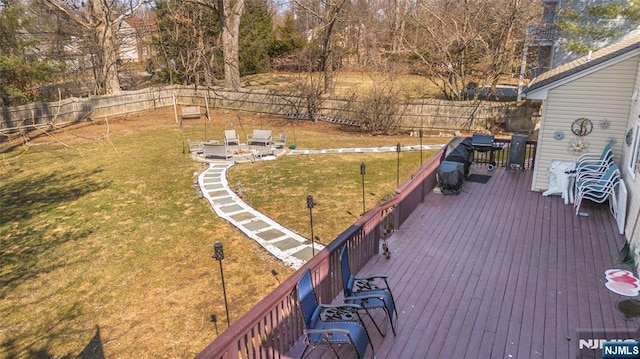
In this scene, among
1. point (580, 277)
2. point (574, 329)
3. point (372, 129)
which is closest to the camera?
point (574, 329)

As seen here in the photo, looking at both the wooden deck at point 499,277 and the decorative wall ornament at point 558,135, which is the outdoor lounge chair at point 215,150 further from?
the decorative wall ornament at point 558,135

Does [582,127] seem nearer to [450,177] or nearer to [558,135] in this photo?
[558,135]

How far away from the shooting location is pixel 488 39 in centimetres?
2097

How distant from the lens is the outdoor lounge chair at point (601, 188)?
779 cm

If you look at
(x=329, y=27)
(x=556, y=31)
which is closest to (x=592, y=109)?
(x=556, y=31)

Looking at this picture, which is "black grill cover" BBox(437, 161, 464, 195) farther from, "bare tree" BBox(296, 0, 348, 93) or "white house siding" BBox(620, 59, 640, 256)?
"bare tree" BBox(296, 0, 348, 93)

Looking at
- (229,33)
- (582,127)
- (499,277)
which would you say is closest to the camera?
(499,277)

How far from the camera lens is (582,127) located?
8664 mm

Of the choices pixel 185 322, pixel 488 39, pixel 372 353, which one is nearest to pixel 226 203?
pixel 185 322

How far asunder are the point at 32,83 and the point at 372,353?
25.3 metres

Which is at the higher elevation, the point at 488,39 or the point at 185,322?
the point at 488,39

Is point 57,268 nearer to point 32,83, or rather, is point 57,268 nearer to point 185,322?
point 185,322

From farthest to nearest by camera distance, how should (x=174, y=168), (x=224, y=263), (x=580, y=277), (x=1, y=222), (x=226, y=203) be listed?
(x=174, y=168), (x=226, y=203), (x=1, y=222), (x=224, y=263), (x=580, y=277)

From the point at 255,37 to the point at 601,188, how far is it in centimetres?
3045
